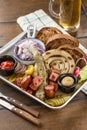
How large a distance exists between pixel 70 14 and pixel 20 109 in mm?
416

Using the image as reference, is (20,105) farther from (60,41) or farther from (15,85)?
(60,41)

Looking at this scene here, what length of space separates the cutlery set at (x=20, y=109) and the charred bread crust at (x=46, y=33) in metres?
0.26

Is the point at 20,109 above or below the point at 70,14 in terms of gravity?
below

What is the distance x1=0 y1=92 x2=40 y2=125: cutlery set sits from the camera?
885 mm

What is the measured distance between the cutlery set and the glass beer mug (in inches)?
15.3

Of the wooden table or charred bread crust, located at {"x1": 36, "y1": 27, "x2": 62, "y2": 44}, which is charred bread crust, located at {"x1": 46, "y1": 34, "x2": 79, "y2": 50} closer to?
charred bread crust, located at {"x1": 36, "y1": 27, "x2": 62, "y2": 44}

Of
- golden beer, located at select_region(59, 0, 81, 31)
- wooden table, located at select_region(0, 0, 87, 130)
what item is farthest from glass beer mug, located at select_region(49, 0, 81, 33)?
wooden table, located at select_region(0, 0, 87, 130)

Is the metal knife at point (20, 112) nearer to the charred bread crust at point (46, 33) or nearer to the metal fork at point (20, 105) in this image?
the metal fork at point (20, 105)

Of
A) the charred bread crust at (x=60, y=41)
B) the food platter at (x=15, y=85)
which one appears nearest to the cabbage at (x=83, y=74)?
the food platter at (x=15, y=85)

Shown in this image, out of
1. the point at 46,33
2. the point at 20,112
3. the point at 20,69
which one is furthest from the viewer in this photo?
the point at 46,33

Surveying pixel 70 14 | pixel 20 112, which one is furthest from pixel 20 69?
pixel 70 14

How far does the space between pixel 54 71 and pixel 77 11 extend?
29cm

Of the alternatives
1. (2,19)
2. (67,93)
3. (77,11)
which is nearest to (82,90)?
(67,93)

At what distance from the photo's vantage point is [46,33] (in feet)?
3.65
